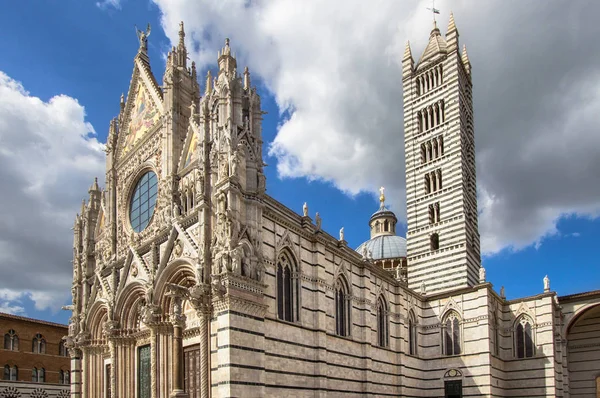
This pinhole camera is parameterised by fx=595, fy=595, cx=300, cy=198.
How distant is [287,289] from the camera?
2308 centimetres

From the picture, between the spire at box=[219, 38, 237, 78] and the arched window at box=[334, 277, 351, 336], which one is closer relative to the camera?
the spire at box=[219, 38, 237, 78]

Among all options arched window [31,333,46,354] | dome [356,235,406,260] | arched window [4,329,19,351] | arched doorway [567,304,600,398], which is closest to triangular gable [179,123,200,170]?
arched window [4,329,19,351]

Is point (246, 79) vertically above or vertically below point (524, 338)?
above

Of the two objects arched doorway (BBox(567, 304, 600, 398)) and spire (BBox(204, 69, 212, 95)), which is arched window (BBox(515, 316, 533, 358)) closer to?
arched doorway (BBox(567, 304, 600, 398))

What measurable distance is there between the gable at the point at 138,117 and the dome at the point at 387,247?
91.8ft

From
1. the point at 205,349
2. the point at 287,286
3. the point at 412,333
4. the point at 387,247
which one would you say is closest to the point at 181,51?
the point at 287,286

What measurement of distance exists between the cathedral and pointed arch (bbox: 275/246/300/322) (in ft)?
0.18

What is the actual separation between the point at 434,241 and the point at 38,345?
28.4m

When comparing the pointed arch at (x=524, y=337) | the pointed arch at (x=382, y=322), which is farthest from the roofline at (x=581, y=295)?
the pointed arch at (x=382, y=322)

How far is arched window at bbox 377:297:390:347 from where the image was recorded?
96.7 feet

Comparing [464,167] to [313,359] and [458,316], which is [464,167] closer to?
[458,316]

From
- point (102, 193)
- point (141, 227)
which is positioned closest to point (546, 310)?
point (141, 227)

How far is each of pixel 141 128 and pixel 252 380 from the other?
15.7 metres

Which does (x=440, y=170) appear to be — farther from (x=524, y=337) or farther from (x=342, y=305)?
(x=342, y=305)
